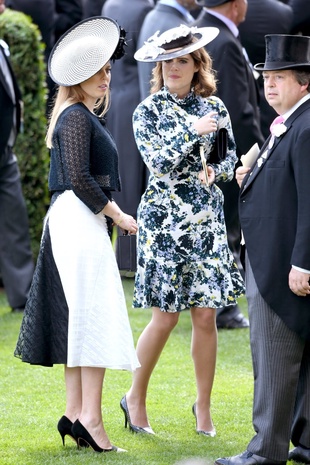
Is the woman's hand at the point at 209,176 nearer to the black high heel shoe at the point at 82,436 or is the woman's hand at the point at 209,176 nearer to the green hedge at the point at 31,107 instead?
the black high heel shoe at the point at 82,436

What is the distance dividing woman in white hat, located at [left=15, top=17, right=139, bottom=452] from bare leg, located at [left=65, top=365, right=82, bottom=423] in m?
0.07

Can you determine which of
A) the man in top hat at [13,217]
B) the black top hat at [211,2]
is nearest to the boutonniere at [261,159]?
the black top hat at [211,2]

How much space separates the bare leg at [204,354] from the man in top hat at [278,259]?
27.9 inches

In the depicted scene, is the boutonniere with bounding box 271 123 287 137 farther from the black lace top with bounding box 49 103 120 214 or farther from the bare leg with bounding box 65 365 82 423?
the bare leg with bounding box 65 365 82 423

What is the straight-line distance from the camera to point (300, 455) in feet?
15.9

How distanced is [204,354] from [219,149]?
100cm

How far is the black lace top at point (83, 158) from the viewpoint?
480 cm

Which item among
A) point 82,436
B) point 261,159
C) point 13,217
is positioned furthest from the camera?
point 13,217

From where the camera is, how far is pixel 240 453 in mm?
4934

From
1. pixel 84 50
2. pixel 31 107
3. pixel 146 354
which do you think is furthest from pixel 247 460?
pixel 31 107

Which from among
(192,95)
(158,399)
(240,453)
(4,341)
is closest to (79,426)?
(240,453)

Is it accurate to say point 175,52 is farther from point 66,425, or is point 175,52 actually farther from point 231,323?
point 231,323

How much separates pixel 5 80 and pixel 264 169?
13.2 ft

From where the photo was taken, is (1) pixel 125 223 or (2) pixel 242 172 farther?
(1) pixel 125 223
